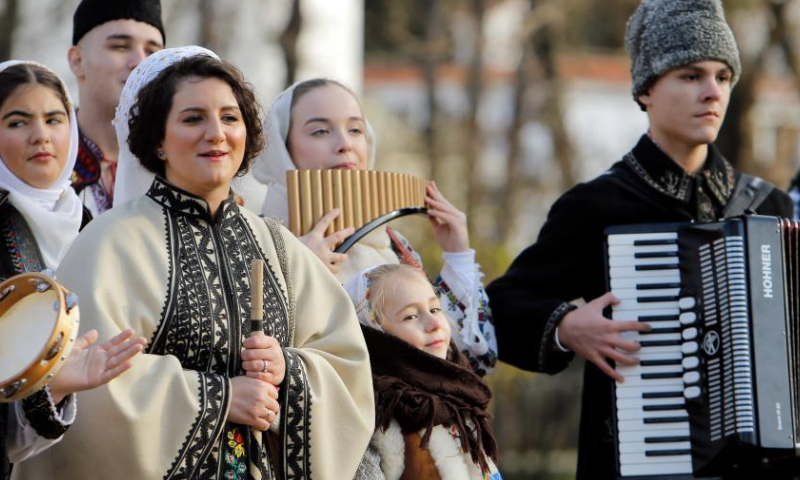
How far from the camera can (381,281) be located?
5.16 metres

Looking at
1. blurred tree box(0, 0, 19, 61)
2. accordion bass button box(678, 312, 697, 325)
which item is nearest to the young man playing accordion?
accordion bass button box(678, 312, 697, 325)

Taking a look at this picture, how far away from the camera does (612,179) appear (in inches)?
237

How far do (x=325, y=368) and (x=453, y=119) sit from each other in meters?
18.9

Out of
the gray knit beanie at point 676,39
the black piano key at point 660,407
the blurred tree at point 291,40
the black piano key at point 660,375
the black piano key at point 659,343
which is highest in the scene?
the blurred tree at point 291,40

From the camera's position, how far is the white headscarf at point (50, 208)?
4.87 meters

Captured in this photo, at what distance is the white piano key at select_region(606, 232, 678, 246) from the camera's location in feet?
18.4

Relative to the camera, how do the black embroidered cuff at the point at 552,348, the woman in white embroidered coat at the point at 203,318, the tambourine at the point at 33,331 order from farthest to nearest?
the black embroidered cuff at the point at 552,348
the woman in white embroidered coat at the point at 203,318
the tambourine at the point at 33,331

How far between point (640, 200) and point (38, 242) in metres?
2.37

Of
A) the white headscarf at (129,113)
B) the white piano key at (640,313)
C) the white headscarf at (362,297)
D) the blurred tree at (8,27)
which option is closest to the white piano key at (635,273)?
the white piano key at (640,313)

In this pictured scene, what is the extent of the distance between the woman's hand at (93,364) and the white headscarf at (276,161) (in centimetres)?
172

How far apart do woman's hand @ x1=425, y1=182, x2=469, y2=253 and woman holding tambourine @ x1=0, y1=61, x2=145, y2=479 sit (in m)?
1.31

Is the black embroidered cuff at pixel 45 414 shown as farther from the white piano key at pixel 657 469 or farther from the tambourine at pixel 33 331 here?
Answer: the white piano key at pixel 657 469

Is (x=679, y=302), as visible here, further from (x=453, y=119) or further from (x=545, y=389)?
(x=453, y=119)

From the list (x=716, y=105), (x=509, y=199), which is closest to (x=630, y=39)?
(x=716, y=105)
